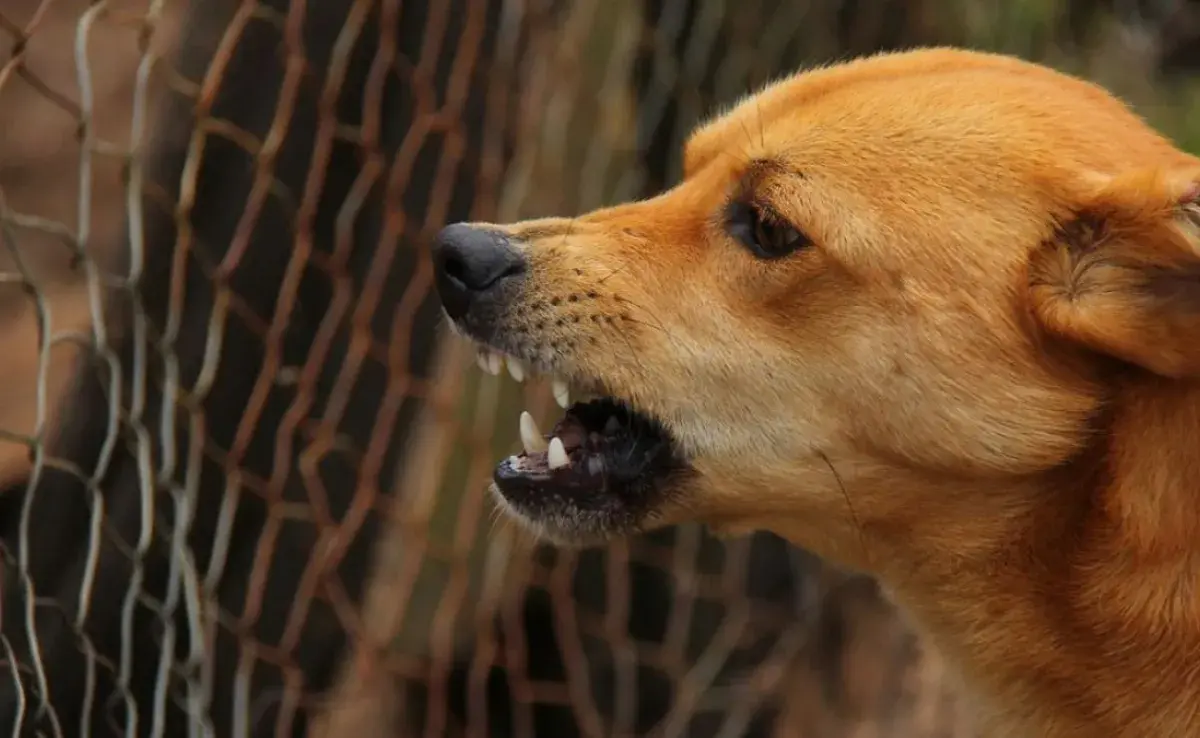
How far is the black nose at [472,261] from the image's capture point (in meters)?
2.13

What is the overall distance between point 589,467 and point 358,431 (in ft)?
3.00

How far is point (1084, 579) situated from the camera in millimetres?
1919

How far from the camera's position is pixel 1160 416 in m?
1.85

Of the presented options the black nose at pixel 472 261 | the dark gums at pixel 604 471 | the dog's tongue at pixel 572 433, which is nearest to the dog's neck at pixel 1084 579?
the dark gums at pixel 604 471

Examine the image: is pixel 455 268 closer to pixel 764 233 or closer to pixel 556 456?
pixel 556 456

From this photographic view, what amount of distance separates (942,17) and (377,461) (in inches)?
111

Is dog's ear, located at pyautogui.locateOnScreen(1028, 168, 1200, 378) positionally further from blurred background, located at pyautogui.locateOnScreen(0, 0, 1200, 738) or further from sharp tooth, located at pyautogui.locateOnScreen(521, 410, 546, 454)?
blurred background, located at pyautogui.locateOnScreen(0, 0, 1200, 738)

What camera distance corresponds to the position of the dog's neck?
184cm

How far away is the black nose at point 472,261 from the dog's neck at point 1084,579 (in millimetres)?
749

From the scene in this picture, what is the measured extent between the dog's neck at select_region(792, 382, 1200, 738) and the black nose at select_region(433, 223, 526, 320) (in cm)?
75

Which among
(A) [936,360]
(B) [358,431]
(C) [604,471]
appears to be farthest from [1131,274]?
(B) [358,431]

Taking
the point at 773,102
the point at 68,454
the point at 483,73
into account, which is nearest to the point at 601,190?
the point at 483,73

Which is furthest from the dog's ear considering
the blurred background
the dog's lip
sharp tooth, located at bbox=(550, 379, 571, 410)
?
the blurred background

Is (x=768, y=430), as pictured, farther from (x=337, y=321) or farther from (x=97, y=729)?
(x=97, y=729)
